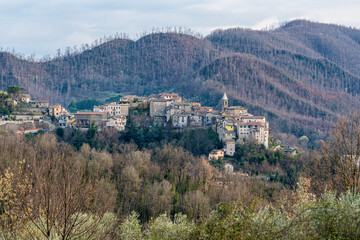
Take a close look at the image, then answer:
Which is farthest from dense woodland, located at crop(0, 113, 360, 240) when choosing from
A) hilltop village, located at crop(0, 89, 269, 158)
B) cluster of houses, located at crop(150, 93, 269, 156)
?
hilltop village, located at crop(0, 89, 269, 158)

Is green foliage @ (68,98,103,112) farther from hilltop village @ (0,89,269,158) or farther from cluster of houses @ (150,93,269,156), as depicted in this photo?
cluster of houses @ (150,93,269,156)

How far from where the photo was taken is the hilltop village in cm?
3148

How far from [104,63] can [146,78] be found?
11.1 metres

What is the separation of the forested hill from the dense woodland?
22667mm

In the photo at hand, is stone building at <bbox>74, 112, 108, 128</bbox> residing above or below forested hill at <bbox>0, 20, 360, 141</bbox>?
below

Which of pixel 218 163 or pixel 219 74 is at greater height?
pixel 219 74

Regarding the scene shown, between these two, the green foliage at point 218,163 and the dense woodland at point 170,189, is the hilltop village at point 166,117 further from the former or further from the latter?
the green foliage at point 218,163

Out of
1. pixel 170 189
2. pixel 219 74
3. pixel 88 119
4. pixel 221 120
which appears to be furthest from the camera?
pixel 219 74

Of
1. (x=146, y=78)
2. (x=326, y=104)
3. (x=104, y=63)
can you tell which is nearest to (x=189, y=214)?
(x=326, y=104)

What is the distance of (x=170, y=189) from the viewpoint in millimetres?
20797

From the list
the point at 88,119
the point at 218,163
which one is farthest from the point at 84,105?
the point at 218,163

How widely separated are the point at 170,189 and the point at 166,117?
16.8m

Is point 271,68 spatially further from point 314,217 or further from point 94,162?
point 314,217

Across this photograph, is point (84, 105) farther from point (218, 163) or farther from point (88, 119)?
point (218, 163)
